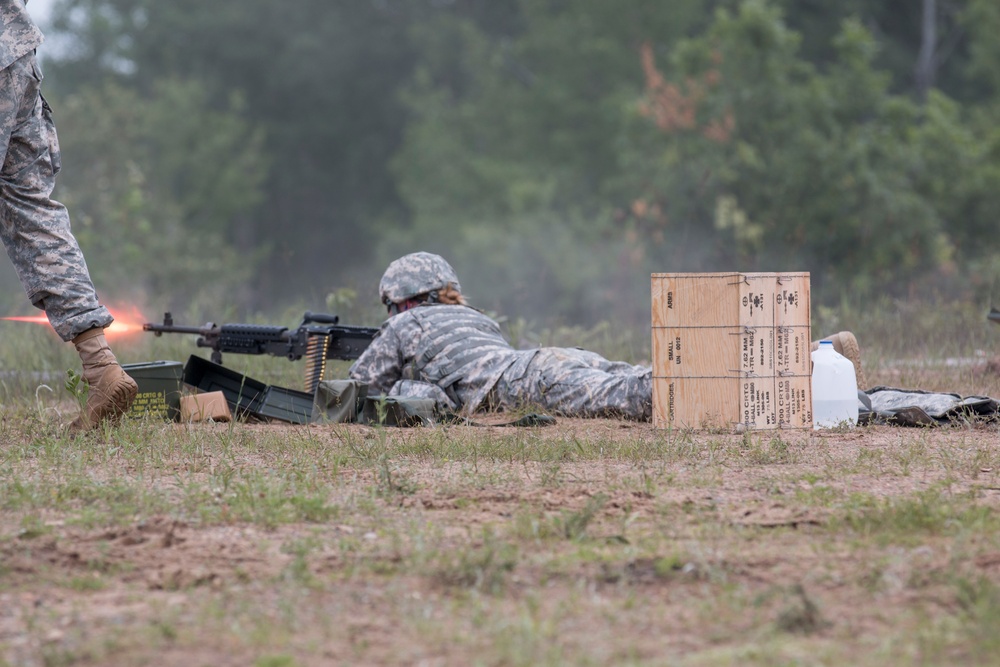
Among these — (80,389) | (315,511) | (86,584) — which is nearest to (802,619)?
(315,511)

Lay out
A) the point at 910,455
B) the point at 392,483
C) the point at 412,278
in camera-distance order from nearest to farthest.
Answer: the point at 392,483, the point at 910,455, the point at 412,278

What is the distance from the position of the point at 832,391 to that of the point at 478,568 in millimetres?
3136

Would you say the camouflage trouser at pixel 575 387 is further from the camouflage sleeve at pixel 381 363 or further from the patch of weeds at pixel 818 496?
the patch of weeds at pixel 818 496

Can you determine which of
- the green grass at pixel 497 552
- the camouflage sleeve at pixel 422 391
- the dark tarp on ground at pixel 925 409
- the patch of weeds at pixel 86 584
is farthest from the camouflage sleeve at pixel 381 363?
the patch of weeds at pixel 86 584

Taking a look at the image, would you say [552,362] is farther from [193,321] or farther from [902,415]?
[193,321]

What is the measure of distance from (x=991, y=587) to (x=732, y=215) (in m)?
14.8

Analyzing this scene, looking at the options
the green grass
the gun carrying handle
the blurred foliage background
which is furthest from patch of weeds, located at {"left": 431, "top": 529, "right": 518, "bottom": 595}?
the blurred foliage background

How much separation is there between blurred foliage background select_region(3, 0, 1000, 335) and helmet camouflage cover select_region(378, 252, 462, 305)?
95.6 inches

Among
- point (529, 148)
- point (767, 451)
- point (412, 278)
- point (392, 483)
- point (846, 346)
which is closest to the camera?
point (392, 483)

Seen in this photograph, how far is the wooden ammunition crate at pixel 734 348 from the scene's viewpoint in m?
5.32

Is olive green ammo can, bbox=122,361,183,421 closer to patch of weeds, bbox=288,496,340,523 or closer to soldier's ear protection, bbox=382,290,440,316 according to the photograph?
soldier's ear protection, bbox=382,290,440,316

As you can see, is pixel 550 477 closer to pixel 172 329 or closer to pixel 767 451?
pixel 767 451

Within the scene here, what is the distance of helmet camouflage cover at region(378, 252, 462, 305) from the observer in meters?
6.79

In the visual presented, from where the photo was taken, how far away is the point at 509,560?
3.00 meters
